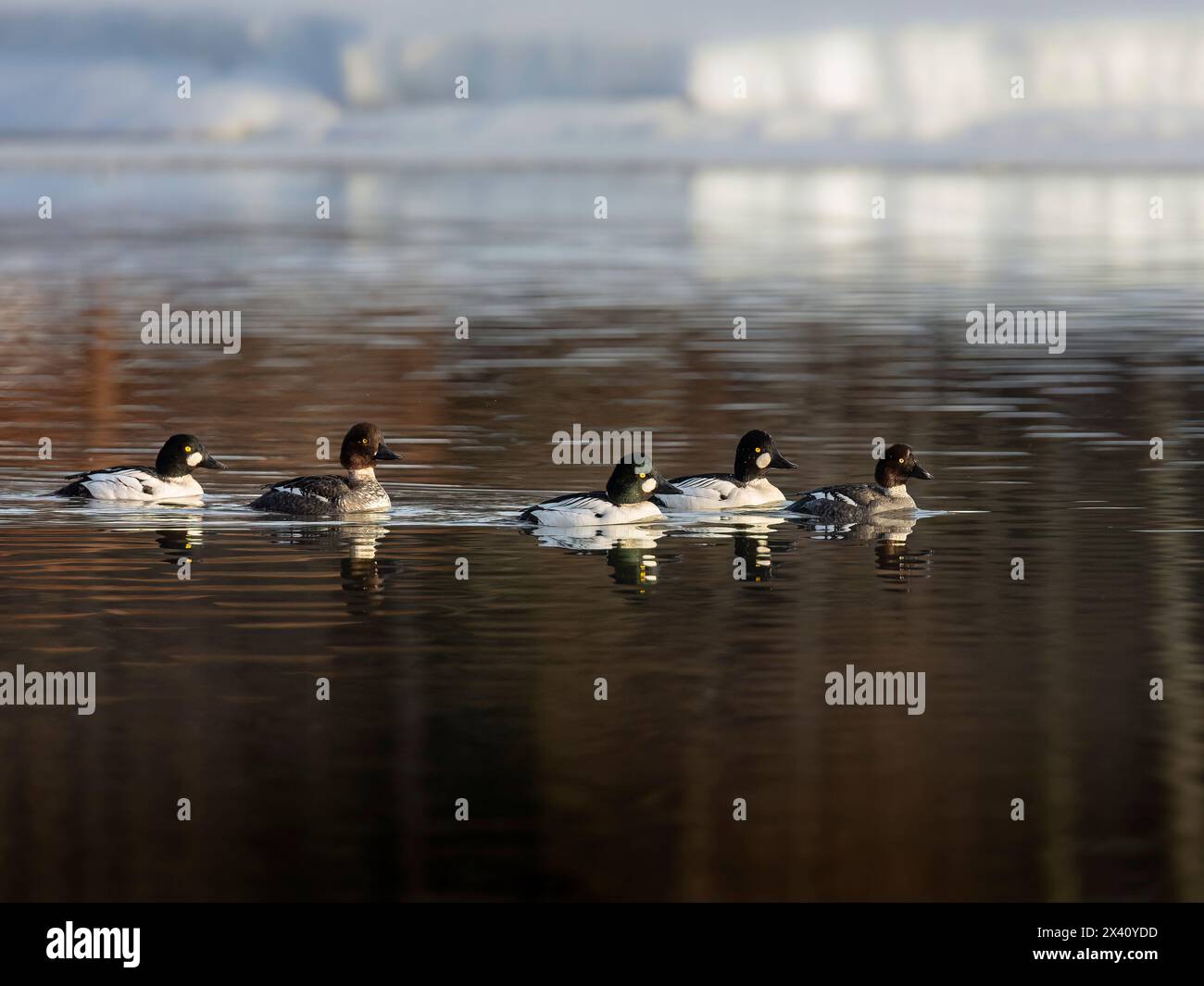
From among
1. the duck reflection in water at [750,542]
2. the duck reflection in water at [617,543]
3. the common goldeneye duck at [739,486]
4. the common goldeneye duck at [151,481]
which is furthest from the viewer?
the common goldeneye duck at [151,481]

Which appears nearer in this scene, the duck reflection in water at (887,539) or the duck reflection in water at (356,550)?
A: the duck reflection in water at (356,550)

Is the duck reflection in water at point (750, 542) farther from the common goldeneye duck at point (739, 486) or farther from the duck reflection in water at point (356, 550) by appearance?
the duck reflection in water at point (356, 550)

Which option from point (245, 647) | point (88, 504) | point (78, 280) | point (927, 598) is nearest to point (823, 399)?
point (88, 504)

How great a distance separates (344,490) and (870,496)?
5451 millimetres

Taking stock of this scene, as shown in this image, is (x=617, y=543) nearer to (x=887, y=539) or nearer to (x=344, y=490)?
(x=887, y=539)

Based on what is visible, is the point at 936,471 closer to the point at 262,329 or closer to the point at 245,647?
the point at 245,647

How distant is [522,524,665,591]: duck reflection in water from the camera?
21.5 metres

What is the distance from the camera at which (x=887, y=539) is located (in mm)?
23406

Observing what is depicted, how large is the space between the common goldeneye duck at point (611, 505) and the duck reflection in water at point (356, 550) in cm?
164

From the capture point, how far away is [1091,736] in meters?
15.5

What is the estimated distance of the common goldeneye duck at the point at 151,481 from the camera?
25391 millimetres

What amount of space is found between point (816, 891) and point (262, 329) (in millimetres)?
39539

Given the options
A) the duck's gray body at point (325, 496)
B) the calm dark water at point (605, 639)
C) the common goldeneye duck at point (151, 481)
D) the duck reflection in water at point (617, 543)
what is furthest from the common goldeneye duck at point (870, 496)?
the common goldeneye duck at point (151, 481)

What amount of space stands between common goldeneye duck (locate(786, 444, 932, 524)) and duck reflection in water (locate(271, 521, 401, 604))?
14.7 feet
